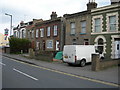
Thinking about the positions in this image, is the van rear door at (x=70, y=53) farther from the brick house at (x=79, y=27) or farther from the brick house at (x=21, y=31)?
the brick house at (x=21, y=31)

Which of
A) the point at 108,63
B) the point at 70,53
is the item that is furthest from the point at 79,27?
the point at 108,63

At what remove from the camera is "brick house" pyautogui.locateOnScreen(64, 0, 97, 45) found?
21.9m

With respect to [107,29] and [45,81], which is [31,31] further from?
[45,81]

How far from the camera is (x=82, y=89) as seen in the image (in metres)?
7.09

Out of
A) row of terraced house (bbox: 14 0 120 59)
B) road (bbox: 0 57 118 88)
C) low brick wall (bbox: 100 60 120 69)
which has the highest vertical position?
row of terraced house (bbox: 14 0 120 59)

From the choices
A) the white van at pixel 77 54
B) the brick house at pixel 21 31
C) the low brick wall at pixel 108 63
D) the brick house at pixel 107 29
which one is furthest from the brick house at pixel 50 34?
the low brick wall at pixel 108 63

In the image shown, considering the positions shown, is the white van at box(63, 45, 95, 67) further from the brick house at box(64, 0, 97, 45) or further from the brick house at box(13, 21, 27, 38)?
the brick house at box(13, 21, 27, 38)

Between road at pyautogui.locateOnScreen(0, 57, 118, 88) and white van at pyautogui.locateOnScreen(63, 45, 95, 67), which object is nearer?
road at pyautogui.locateOnScreen(0, 57, 118, 88)

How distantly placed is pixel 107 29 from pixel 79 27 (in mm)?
5236

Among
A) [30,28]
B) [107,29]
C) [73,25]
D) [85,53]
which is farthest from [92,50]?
[30,28]

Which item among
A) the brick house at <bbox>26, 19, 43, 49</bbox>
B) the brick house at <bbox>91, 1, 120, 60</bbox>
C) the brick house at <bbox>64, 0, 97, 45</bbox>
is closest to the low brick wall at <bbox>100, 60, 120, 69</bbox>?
the brick house at <bbox>91, 1, 120, 60</bbox>

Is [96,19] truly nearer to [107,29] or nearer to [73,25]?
[107,29]

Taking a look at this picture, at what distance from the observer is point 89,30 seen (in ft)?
70.7

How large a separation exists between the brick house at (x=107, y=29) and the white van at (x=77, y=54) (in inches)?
107
